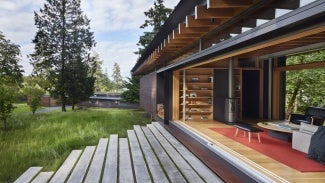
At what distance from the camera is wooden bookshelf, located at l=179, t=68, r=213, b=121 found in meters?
9.52

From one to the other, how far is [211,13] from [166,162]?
110 inches

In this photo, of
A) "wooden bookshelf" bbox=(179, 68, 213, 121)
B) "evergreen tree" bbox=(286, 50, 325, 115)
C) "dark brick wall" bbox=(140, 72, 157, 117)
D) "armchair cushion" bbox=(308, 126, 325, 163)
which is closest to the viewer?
"armchair cushion" bbox=(308, 126, 325, 163)

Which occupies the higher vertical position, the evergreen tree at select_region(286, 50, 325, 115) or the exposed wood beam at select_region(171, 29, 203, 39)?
the exposed wood beam at select_region(171, 29, 203, 39)

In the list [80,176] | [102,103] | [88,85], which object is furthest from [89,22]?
[80,176]

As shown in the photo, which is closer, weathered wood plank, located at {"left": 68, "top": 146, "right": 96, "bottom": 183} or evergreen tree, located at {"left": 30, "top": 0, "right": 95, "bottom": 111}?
weathered wood plank, located at {"left": 68, "top": 146, "right": 96, "bottom": 183}

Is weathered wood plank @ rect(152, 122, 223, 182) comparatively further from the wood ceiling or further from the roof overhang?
the wood ceiling

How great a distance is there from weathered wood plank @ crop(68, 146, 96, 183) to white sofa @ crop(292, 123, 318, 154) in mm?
4017

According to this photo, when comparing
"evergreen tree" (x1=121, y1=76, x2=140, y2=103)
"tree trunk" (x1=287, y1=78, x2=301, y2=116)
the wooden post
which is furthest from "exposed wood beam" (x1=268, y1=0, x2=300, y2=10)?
"evergreen tree" (x1=121, y1=76, x2=140, y2=103)

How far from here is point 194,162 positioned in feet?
16.5

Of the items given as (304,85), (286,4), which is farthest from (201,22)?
(304,85)

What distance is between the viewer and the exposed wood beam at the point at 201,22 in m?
4.20

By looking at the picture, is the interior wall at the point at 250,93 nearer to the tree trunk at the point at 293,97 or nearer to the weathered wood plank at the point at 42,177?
the tree trunk at the point at 293,97

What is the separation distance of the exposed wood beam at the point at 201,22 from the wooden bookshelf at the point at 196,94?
193 inches

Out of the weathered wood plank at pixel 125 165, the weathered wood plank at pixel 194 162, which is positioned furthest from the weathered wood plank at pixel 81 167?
the weathered wood plank at pixel 194 162
